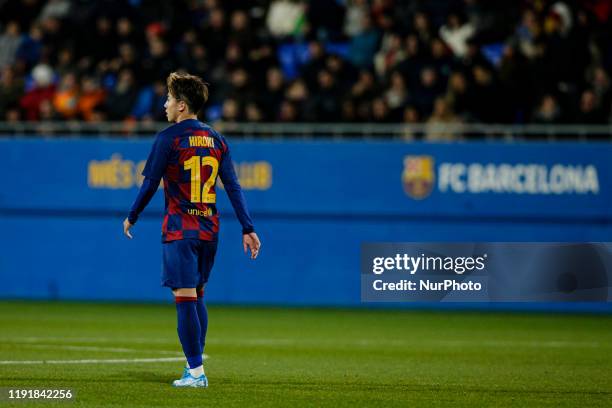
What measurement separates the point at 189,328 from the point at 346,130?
10790 millimetres

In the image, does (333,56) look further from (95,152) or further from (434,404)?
(434,404)

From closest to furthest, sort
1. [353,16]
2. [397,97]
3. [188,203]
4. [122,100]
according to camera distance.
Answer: [188,203]
[397,97]
[122,100]
[353,16]

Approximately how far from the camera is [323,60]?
64.3 feet

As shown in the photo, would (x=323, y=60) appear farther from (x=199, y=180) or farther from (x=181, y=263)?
(x=181, y=263)

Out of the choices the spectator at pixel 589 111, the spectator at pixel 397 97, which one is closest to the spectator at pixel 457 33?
the spectator at pixel 397 97

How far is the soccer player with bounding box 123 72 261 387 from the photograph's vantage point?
856 cm

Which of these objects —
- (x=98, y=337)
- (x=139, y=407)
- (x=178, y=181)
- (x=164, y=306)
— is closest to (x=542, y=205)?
(x=164, y=306)

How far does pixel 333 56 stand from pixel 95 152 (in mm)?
3998

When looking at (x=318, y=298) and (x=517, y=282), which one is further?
(x=318, y=298)

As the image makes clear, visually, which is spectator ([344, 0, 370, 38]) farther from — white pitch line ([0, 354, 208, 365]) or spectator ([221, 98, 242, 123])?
white pitch line ([0, 354, 208, 365])

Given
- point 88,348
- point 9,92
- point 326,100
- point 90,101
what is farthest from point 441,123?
point 88,348

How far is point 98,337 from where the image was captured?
1345 centimetres

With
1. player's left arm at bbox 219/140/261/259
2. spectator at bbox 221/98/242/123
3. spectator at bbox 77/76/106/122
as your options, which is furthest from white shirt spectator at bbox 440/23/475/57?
player's left arm at bbox 219/140/261/259

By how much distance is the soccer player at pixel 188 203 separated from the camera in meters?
8.56
